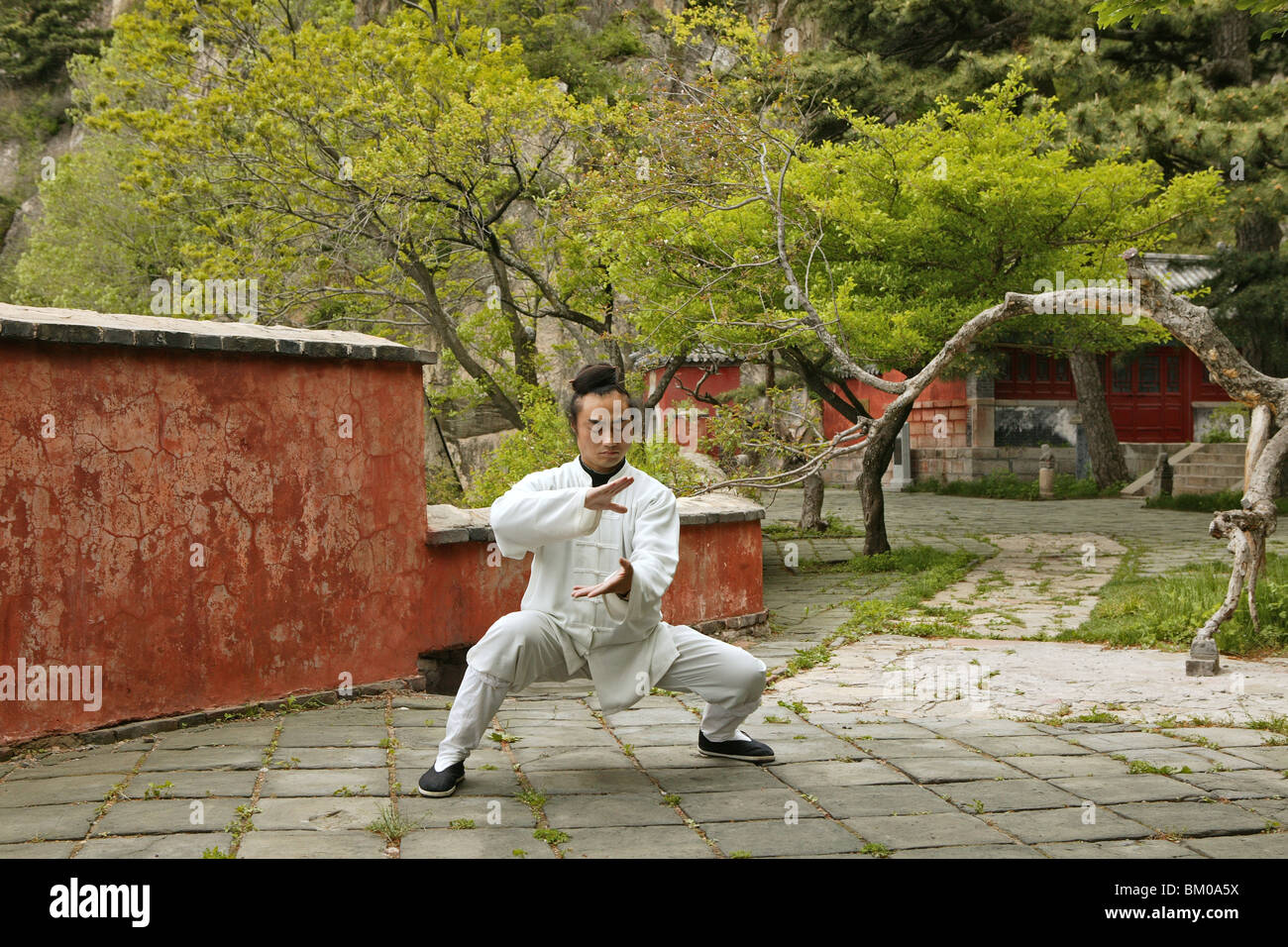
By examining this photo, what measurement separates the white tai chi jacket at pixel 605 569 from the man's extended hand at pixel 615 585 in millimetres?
64

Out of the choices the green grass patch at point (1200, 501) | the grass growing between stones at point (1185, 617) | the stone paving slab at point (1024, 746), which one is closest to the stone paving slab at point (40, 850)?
the stone paving slab at point (1024, 746)

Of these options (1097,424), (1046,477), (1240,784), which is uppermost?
(1097,424)

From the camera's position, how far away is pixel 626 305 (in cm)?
1466

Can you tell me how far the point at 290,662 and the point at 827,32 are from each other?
19.2m

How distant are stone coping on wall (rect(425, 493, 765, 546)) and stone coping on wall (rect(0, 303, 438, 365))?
95 cm

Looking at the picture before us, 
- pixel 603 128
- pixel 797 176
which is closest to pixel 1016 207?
pixel 797 176

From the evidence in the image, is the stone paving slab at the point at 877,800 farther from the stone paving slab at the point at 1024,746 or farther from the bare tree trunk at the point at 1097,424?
the bare tree trunk at the point at 1097,424

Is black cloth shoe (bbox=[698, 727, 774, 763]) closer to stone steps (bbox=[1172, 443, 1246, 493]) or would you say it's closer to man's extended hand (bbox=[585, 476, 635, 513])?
man's extended hand (bbox=[585, 476, 635, 513])

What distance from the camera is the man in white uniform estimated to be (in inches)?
166

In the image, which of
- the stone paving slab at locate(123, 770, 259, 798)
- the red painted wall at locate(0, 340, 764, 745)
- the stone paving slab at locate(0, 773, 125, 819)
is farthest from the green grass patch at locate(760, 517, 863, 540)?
the stone paving slab at locate(0, 773, 125, 819)

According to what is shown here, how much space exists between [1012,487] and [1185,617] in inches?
618

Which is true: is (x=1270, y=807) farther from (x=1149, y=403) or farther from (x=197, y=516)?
(x=1149, y=403)

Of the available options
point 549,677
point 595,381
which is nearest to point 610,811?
point 549,677

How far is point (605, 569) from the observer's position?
451 cm
